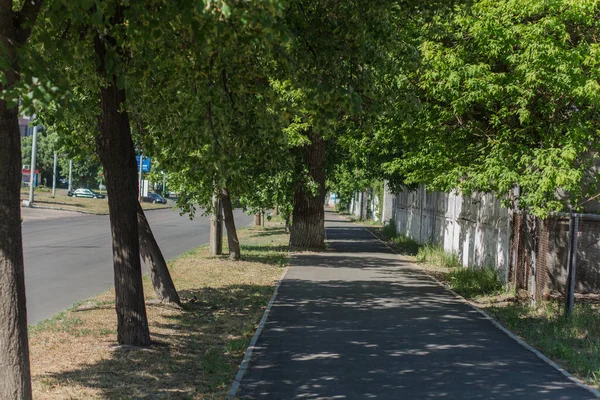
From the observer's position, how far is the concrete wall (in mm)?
17844

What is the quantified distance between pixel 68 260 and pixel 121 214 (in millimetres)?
11436

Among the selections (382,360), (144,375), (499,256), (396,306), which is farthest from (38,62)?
(499,256)

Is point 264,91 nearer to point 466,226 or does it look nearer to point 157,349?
point 157,349

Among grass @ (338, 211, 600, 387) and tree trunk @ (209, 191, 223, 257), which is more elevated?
tree trunk @ (209, 191, 223, 257)

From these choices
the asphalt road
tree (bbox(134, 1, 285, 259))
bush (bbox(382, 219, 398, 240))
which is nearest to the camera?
tree (bbox(134, 1, 285, 259))

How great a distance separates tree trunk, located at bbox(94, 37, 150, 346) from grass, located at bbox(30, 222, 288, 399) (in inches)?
16.6

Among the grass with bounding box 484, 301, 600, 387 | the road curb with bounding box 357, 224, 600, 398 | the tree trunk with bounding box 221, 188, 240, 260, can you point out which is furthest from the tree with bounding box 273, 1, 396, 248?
the tree trunk with bounding box 221, 188, 240, 260

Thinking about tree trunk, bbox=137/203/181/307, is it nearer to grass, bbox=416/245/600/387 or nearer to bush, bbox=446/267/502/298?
grass, bbox=416/245/600/387

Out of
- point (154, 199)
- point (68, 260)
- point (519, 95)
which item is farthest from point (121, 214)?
point (154, 199)

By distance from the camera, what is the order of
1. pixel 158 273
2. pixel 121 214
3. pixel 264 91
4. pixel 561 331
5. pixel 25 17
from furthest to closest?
1. pixel 158 273
2. pixel 561 331
3. pixel 264 91
4. pixel 121 214
5. pixel 25 17

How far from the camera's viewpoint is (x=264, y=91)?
405 inches

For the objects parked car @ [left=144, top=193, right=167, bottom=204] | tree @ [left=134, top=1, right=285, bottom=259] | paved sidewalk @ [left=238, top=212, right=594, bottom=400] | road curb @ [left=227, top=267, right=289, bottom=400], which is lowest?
road curb @ [left=227, top=267, right=289, bottom=400]

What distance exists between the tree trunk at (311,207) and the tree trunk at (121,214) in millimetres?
17882

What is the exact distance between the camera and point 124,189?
32.8ft
